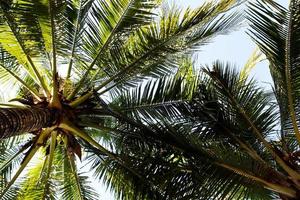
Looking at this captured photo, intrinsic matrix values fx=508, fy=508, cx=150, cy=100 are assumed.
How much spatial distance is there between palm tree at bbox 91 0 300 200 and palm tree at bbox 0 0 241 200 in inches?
7.9

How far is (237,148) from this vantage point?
6535 millimetres

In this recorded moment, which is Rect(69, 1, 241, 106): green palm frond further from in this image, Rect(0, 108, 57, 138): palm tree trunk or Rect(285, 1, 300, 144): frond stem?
Rect(285, 1, 300, 144): frond stem

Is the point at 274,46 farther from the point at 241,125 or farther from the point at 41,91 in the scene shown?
the point at 41,91

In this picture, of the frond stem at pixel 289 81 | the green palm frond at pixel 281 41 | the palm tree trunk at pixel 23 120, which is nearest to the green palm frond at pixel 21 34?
the palm tree trunk at pixel 23 120

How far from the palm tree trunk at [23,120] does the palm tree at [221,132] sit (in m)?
0.96

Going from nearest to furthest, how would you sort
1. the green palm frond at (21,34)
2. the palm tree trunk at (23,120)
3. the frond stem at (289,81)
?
1. the palm tree trunk at (23,120)
2. the frond stem at (289,81)
3. the green palm frond at (21,34)

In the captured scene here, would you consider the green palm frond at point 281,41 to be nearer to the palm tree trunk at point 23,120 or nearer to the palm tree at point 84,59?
the palm tree at point 84,59

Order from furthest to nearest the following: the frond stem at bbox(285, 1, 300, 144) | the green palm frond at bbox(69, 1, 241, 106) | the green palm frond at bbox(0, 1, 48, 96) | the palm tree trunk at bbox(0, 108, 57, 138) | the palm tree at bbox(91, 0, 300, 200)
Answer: the green palm frond at bbox(69, 1, 241, 106) < the green palm frond at bbox(0, 1, 48, 96) < the frond stem at bbox(285, 1, 300, 144) < the palm tree at bbox(91, 0, 300, 200) < the palm tree trunk at bbox(0, 108, 57, 138)

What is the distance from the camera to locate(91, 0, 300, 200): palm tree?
19.5 feet

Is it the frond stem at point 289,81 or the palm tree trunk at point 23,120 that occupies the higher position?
the frond stem at point 289,81

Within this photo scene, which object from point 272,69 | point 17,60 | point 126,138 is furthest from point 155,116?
point 17,60

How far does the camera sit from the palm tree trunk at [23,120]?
5449mm

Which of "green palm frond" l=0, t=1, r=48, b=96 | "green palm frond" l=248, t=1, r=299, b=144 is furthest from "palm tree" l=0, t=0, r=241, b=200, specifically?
"green palm frond" l=248, t=1, r=299, b=144

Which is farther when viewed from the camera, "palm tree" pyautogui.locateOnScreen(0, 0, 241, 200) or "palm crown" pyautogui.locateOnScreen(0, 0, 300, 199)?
"palm tree" pyautogui.locateOnScreen(0, 0, 241, 200)
